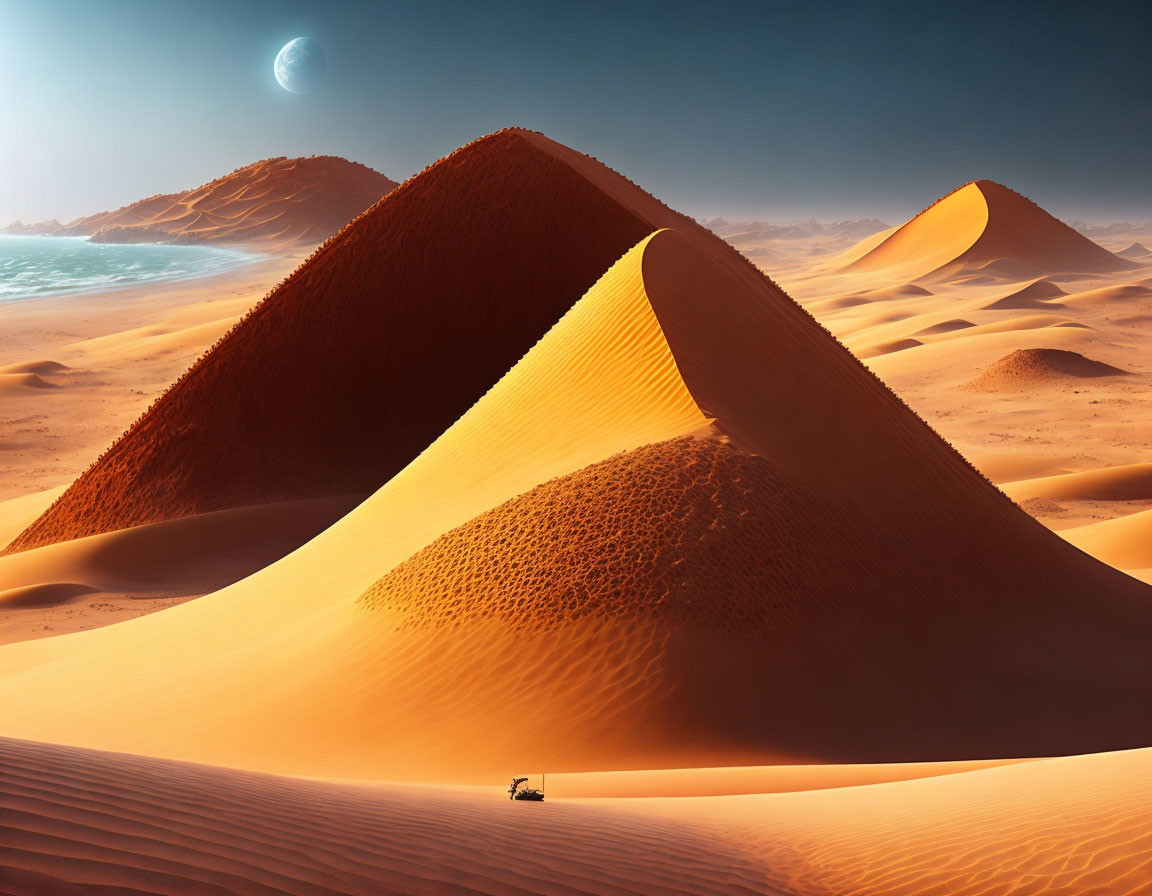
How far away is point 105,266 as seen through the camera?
9956cm

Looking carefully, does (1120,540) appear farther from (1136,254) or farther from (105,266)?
(1136,254)

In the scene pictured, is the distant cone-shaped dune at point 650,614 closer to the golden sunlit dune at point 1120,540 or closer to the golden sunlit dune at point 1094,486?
the golden sunlit dune at point 1120,540

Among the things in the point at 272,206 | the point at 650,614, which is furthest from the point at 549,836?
the point at 272,206

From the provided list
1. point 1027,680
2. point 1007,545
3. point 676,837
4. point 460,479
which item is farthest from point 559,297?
point 676,837

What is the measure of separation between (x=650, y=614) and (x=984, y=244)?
278ft

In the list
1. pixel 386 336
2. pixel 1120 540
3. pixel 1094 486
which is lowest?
pixel 1120 540

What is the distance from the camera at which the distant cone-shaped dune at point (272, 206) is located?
12019 centimetres

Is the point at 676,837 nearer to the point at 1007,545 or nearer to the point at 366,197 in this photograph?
the point at 1007,545

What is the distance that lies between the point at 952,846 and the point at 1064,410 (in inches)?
1118

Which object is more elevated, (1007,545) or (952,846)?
(1007,545)

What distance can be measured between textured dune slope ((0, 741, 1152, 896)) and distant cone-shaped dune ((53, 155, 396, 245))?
11310 cm

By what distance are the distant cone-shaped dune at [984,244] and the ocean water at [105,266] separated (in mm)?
55793

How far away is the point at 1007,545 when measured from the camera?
12.4 metres

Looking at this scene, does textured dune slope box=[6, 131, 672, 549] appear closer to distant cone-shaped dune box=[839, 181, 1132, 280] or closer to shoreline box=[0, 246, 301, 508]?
shoreline box=[0, 246, 301, 508]
